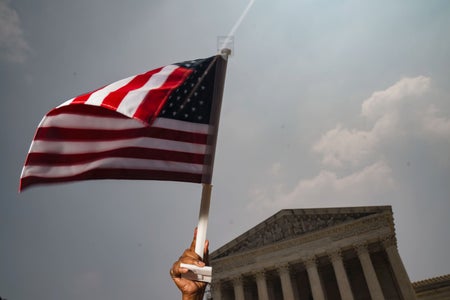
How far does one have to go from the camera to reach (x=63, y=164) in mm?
4145

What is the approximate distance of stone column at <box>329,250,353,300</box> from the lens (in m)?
21.2

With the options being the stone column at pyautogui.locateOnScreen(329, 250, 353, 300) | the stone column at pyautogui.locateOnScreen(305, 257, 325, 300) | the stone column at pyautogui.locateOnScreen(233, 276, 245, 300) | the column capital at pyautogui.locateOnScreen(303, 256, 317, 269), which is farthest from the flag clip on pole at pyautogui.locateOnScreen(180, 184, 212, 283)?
the stone column at pyautogui.locateOnScreen(233, 276, 245, 300)

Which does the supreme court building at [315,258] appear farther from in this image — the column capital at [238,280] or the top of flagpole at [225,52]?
the top of flagpole at [225,52]

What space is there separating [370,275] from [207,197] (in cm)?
2240

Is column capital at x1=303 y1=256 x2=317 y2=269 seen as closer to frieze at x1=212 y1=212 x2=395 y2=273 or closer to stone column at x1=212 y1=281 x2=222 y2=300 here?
frieze at x1=212 y1=212 x2=395 y2=273

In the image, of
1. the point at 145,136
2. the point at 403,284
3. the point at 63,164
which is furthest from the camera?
the point at 403,284

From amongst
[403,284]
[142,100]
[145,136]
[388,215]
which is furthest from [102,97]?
[388,215]

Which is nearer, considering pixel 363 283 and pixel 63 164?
pixel 63 164

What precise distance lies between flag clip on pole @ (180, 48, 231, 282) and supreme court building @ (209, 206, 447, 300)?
2178cm

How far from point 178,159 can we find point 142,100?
1093mm

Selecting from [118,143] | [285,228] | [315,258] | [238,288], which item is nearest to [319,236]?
[315,258]

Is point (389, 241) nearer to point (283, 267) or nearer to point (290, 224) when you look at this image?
point (290, 224)

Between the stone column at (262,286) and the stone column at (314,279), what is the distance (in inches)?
151

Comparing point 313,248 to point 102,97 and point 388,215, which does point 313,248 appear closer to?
point 388,215
